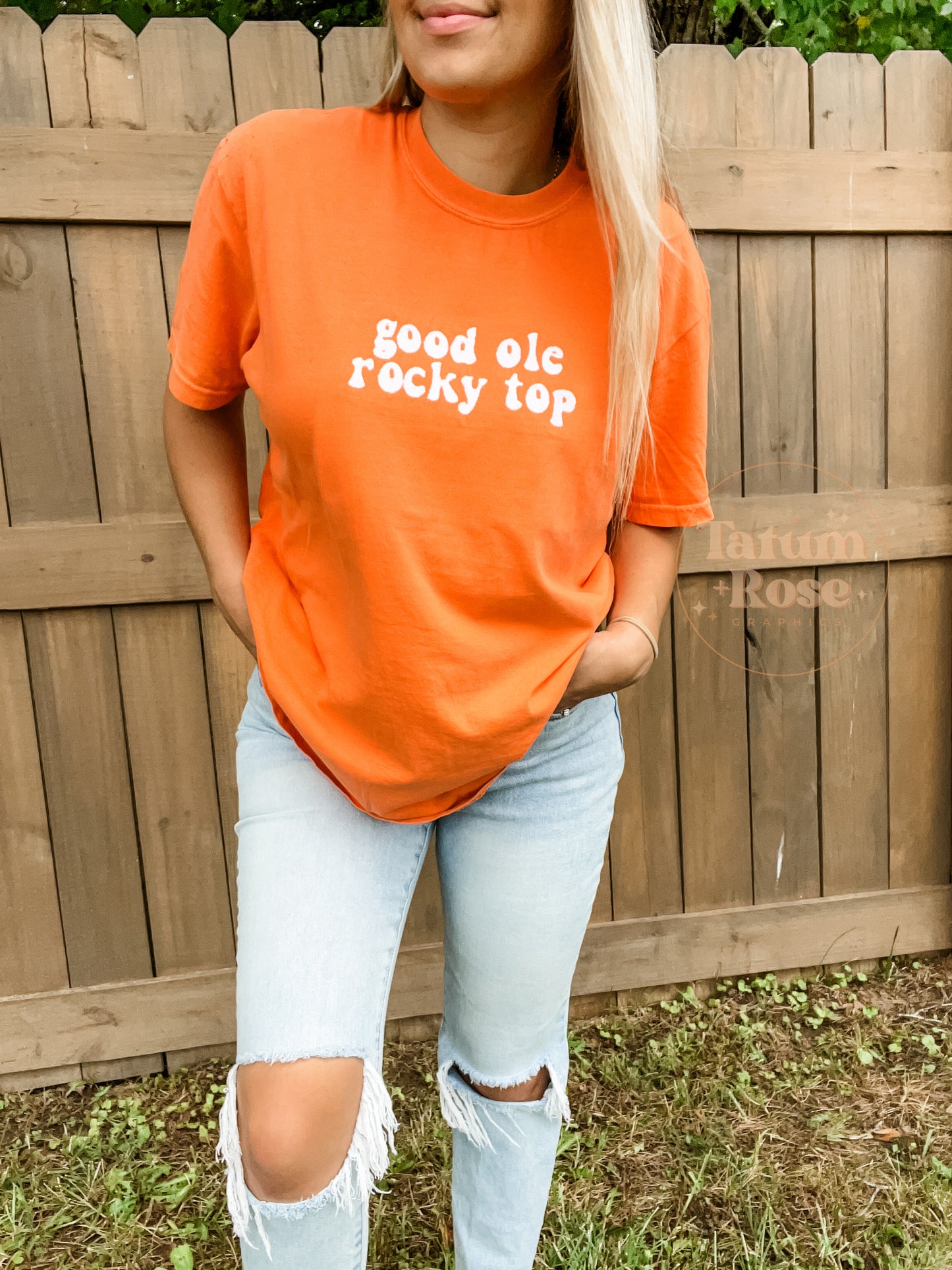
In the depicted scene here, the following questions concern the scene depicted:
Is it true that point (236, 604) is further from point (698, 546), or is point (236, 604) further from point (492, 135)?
point (698, 546)

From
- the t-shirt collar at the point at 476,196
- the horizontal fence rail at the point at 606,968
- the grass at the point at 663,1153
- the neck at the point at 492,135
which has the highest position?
the neck at the point at 492,135

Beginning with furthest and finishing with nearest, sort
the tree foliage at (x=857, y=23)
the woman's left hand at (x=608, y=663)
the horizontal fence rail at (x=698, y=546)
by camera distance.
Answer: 1. the tree foliage at (x=857, y=23)
2. the horizontal fence rail at (x=698, y=546)
3. the woman's left hand at (x=608, y=663)

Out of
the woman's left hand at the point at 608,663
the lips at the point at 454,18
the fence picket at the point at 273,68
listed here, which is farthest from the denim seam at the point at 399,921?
the fence picket at the point at 273,68

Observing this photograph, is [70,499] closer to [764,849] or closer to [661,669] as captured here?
[661,669]

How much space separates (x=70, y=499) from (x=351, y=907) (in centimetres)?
129

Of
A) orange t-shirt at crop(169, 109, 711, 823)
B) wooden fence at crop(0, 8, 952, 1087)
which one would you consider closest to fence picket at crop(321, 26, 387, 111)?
wooden fence at crop(0, 8, 952, 1087)

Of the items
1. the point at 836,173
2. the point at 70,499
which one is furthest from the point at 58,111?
the point at 836,173

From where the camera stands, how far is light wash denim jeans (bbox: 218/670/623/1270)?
1070mm

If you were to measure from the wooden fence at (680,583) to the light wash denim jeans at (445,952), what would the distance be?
92cm

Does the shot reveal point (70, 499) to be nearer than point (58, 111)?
No

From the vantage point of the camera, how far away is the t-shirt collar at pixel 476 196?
1.11 metres

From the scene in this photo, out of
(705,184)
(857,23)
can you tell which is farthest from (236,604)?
(857,23)

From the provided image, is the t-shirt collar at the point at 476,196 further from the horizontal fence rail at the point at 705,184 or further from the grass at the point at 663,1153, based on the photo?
the grass at the point at 663,1153

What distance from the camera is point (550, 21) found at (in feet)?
3.51
